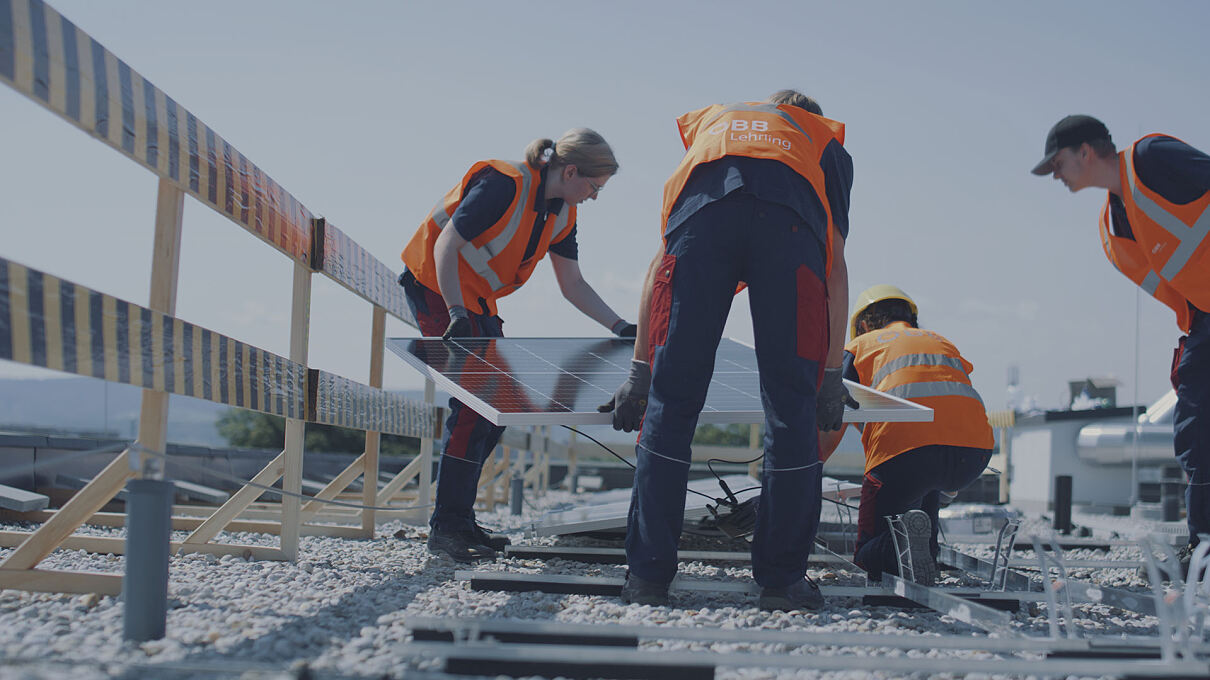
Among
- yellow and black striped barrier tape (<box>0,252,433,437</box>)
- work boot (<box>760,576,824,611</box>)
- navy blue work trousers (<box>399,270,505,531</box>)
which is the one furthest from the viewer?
navy blue work trousers (<box>399,270,505,531</box>)

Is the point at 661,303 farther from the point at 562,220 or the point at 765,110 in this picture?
the point at 562,220

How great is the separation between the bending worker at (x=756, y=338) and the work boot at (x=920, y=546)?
1.47ft

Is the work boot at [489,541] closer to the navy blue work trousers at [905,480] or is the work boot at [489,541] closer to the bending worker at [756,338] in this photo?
the bending worker at [756,338]

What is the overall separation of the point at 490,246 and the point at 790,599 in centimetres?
215

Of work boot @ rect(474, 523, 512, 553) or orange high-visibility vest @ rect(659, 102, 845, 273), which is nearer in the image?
orange high-visibility vest @ rect(659, 102, 845, 273)

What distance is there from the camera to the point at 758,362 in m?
2.99

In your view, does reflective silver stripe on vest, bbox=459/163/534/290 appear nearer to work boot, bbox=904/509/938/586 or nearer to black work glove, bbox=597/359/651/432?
black work glove, bbox=597/359/651/432

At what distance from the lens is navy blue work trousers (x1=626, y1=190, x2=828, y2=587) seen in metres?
2.96

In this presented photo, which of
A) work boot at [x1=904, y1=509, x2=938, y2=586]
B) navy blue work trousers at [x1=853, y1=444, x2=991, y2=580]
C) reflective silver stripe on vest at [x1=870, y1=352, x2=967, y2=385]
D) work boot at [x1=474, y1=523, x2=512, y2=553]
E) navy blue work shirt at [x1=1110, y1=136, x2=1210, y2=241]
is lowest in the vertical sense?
work boot at [x1=474, y1=523, x2=512, y2=553]

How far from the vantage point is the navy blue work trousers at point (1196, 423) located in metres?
3.83

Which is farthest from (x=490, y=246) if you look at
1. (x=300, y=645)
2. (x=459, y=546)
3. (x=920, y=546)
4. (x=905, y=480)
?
(x=300, y=645)

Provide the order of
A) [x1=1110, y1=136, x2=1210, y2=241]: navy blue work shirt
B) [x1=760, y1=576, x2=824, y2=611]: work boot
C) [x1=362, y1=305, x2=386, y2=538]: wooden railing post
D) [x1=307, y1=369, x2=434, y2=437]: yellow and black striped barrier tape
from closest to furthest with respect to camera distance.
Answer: [x1=760, y1=576, x2=824, y2=611]: work boot < [x1=1110, y1=136, x2=1210, y2=241]: navy blue work shirt < [x1=307, y1=369, x2=434, y2=437]: yellow and black striped barrier tape < [x1=362, y1=305, x2=386, y2=538]: wooden railing post

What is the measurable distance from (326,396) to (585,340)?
3.99 ft

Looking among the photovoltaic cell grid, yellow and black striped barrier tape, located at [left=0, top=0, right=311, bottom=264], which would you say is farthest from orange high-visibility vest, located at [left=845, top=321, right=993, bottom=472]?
yellow and black striped barrier tape, located at [left=0, top=0, right=311, bottom=264]
